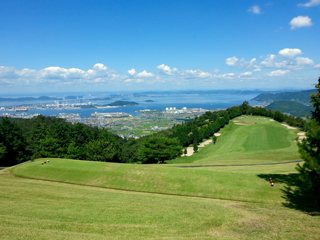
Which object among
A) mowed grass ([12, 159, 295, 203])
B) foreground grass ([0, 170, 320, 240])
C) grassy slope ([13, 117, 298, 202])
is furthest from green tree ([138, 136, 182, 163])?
foreground grass ([0, 170, 320, 240])

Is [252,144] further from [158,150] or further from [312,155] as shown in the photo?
[312,155]

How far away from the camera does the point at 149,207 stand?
2641cm

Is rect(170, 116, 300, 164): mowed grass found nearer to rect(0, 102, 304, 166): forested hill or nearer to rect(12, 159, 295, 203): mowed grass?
rect(0, 102, 304, 166): forested hill

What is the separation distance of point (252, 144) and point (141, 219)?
8256 centimetres

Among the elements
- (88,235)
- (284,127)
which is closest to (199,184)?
(88,235)

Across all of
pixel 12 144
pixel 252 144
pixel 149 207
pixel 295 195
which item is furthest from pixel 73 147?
pixel 295 195

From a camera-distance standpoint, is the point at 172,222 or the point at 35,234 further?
the point at 172,222

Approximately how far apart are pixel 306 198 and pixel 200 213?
1207cm

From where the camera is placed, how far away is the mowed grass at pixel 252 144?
7519cm

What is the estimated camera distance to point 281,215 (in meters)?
25.3

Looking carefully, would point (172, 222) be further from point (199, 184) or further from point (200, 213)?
point (199, 184)

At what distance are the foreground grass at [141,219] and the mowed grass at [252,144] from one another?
43.9 metres

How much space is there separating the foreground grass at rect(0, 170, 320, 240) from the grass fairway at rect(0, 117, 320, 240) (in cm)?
5

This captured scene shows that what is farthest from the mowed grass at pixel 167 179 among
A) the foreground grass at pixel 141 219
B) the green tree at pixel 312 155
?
the green tree at pixel 312 155
